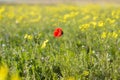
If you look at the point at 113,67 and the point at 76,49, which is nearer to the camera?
the point at 113,67

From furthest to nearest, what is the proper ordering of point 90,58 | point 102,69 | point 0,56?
point 0,56
point 90,58
point 102,69

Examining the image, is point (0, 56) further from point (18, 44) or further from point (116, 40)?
point (116, 40)

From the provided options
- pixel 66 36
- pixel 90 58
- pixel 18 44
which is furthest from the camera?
pixel 66 36

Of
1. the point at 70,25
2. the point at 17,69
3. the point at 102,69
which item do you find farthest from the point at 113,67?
the point at 70,25

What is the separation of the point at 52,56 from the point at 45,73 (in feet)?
1.74

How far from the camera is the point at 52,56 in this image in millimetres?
4301

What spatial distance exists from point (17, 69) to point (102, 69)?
3.30 ft

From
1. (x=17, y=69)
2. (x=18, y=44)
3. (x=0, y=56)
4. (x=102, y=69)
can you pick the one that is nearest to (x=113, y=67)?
(x=102, y=69)

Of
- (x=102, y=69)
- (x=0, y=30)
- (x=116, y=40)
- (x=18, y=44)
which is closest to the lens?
(x=102, y=69)

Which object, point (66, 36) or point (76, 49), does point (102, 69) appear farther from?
point (66, 36)

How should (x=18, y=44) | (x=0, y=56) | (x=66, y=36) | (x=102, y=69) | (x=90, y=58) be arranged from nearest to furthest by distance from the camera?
(x=102, y=69), (x=90, y=58), (x=0, y=56), (x=18, y=44), (x=66, y=36)

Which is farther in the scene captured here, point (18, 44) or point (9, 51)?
point (18, 44)

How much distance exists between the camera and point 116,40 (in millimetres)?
4719

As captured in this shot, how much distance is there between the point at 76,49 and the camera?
183 inches
